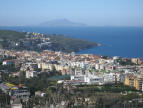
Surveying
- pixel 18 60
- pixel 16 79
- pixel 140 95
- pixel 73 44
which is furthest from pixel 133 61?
pixel 73 44

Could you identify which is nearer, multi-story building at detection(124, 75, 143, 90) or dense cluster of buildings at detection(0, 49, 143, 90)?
multi-story building at detection(124, 75, 143, 90)

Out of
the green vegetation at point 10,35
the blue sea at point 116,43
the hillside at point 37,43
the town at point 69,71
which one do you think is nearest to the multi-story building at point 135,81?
the town at point 69,71

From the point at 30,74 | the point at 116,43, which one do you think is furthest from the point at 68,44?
the point at 30,74

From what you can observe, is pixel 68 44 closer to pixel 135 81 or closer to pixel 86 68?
pixel 86 68

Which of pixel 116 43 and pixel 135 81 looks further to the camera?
pixel 116 43

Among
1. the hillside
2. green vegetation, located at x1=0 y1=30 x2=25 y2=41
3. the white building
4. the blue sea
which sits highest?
green vegetation, located at x1=0 y1=30 x2=25 y2=41

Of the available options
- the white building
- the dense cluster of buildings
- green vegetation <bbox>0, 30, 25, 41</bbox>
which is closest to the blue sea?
green vegetation <bbox>0, 30, 25, 41</bbox>

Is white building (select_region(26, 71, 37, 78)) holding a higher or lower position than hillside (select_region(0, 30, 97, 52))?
lower

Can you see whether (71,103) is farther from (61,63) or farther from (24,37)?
(24,37)

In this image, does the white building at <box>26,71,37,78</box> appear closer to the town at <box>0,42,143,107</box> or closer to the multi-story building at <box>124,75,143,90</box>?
the town at <box>0,42,143,107</box>
